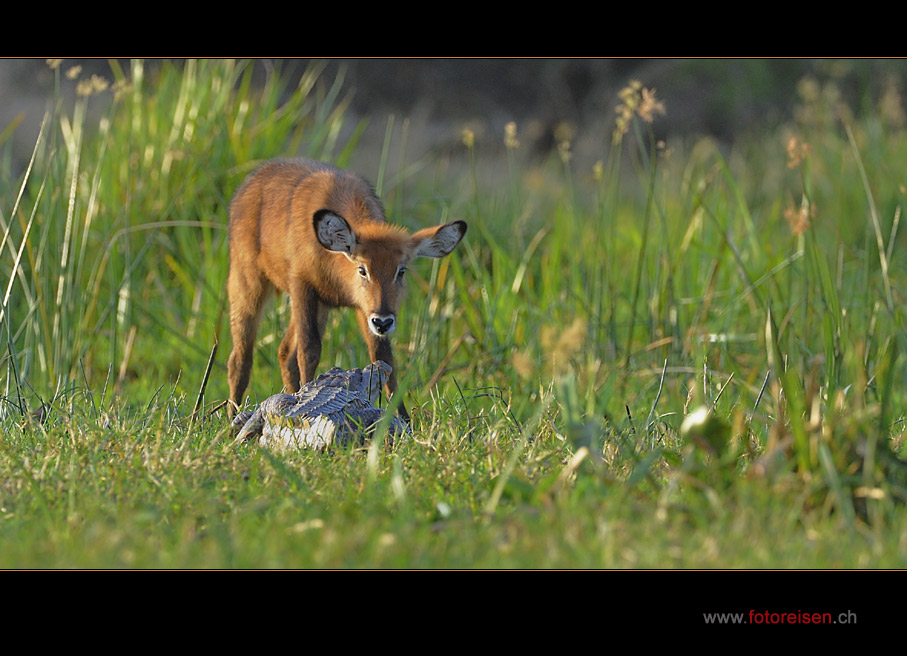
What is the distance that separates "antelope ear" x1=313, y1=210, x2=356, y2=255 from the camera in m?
4.14

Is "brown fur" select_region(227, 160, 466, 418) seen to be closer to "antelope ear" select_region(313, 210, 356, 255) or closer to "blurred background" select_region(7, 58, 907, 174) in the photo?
"antelope ear" select_region(313, 210, 356, 255)

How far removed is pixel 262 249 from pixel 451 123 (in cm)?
1263

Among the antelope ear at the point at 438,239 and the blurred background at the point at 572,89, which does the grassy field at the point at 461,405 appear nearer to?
the antelope ear at the point at 438,239

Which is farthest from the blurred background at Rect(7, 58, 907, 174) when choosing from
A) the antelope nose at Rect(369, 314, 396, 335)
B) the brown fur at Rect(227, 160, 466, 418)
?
the antelope nose at Rect(369, 314, 396, 335)

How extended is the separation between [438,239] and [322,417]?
112cm

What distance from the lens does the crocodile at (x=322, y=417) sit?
377 cm

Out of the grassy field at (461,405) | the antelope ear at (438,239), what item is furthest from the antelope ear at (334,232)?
the grassy field at (461,405)

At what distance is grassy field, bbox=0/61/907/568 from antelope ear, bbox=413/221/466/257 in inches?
25.2

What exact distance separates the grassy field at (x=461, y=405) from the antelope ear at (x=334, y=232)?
711 mm

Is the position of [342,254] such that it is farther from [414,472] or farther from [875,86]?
[875,86]

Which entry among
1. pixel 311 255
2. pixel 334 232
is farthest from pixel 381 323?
pixel 311 255

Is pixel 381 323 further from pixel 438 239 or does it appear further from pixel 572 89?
pixel 572 89

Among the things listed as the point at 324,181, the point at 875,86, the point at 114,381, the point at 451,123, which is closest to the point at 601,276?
the point at 324,181

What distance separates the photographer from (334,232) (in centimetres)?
423
